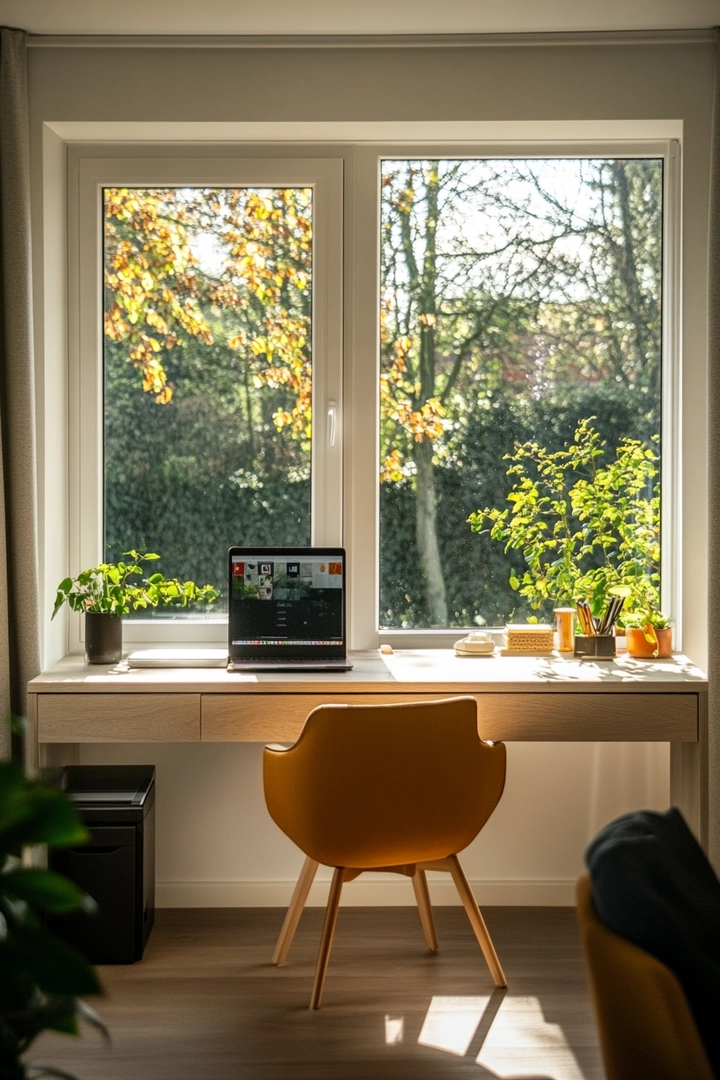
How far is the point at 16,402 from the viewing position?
2877 mm

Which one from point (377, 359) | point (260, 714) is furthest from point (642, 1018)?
point (377, 359)

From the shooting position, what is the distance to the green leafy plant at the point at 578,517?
10.6ft

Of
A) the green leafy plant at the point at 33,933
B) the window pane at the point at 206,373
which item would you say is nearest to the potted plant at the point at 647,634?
the window pane at the point at 206,373

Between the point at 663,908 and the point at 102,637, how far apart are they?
6.72 feet

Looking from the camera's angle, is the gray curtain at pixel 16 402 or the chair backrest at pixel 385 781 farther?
the gray curtain at pixel 16 402

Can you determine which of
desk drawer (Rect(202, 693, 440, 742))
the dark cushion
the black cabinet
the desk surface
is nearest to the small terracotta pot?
the desk surface

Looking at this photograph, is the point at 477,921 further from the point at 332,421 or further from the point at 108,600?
the point at 332,421

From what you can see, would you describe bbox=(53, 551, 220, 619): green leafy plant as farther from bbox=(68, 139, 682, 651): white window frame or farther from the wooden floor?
the wooden floor

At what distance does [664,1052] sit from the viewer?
120cm

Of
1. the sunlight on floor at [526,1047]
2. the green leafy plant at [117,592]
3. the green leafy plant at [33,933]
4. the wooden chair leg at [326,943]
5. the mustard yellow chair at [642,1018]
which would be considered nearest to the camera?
the green leafy plant at [33,933]

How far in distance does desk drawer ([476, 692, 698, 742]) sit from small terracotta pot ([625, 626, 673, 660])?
13.8 inches

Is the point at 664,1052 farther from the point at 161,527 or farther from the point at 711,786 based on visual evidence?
the point at 161,527

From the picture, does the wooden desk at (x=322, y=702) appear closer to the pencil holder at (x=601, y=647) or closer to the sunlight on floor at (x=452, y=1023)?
the pencil holder at (x=601, y=647)

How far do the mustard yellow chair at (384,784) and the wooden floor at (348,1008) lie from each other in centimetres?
17
